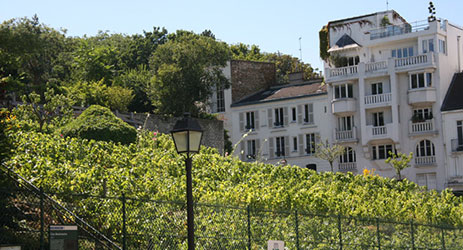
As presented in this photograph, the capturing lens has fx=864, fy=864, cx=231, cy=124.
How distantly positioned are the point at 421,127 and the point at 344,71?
7.28 m

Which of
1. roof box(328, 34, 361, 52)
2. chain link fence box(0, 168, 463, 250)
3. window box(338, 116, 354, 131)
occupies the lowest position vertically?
chain link fence box(0, 168, 463, 250)

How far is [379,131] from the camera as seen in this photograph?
62250mm

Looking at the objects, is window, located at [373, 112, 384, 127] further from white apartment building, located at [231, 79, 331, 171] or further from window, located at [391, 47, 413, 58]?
window, located at [391, 47, 413, 58]

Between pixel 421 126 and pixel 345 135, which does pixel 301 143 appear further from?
pixel 421 126

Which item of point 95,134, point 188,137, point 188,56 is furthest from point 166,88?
point 188,137

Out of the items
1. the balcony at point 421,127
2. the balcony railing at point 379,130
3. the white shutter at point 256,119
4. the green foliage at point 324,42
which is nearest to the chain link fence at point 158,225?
the balcony at point 421,127

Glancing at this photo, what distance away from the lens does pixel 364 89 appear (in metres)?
63.1

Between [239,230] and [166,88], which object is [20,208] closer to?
[239,230]

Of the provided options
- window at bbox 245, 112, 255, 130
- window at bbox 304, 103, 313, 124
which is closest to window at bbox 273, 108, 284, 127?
window at bbox 245, 112, 255, 130

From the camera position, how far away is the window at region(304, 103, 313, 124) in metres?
67.2

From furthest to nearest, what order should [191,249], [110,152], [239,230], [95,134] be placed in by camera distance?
[95,134]
[110,152]
[239,230]
[191,249]

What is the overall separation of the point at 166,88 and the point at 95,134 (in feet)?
89.7

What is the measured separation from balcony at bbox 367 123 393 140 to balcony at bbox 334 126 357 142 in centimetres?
135

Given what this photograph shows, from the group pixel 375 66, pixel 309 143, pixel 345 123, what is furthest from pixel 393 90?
pixel 309 143
